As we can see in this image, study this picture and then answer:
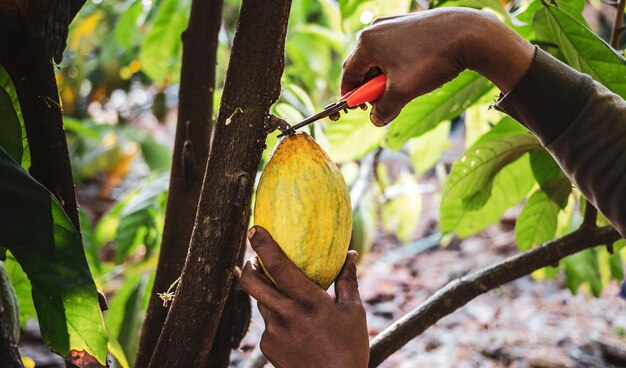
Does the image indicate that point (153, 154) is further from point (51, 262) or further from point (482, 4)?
point (51, 262)

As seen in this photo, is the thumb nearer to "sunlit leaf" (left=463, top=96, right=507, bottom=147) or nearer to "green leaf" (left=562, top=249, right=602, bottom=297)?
"sunlit leaf" (left=463, top=96, right=507, bottom=147)

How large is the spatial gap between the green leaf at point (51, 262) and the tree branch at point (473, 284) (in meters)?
0.44

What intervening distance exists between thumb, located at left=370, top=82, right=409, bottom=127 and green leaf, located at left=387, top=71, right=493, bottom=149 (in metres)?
0.37

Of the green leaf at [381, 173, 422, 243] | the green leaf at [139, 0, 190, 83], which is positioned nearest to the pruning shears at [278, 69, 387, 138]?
the green leaf at [139, 0, 190, 83]

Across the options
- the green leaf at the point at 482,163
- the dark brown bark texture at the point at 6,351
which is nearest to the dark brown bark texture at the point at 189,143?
the dark brown bark texture at the point at 6,351

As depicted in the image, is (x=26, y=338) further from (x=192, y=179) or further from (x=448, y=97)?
(x=448, y=97)

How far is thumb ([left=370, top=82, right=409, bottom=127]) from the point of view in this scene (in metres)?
0.78

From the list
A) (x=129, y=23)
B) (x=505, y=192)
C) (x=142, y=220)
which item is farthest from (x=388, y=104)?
(x=129, y=23)

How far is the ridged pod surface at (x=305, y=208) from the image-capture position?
2.41ft

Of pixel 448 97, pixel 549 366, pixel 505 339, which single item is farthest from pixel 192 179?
pixel 505 339

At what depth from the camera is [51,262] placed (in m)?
0.67

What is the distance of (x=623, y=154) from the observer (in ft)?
2.72

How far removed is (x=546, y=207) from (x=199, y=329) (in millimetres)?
786

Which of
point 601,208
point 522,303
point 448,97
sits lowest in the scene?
point 522,303
